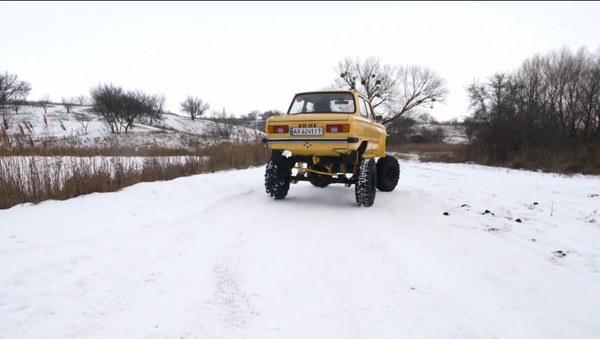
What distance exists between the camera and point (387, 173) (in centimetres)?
817

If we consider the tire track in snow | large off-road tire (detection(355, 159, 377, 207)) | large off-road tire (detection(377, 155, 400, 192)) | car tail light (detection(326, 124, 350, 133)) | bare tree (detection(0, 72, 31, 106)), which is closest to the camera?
the tire track in snow

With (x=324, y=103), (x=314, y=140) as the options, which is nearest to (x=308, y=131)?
(x=314, y=140)

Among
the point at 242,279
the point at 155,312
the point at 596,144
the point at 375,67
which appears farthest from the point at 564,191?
the point at 375,67

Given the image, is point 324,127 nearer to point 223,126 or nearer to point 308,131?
point 308,131

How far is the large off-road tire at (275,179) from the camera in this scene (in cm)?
631

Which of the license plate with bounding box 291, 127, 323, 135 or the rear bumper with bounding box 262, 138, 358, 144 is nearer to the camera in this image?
the rear bumper with bounding box 262, 138, 358, 144

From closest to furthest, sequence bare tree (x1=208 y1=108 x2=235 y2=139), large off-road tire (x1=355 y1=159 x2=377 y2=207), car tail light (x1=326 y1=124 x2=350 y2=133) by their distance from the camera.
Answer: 1. car tail light (x1=326 y1=124 x2=350 y2=133)
2. large off-road tire (x1=355 y1=159 x2=377 y2=207)
3. bare tree (x1=208 y1=108 x2=235 y2=139)

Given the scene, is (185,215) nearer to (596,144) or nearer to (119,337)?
(119,337)

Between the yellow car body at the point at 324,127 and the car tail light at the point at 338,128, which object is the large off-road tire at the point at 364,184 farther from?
the car tail light at the point at 338,128

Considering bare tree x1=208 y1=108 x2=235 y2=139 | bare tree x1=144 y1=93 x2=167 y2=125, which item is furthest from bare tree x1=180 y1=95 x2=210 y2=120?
bare tree x1=208 y1=108 x2=235 y2=139

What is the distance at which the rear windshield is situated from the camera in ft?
20.9

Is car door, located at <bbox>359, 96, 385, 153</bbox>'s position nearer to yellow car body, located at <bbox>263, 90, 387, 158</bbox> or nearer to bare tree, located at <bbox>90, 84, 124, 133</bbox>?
yellow car body, located at <bbox>263, 90, 387, 158</bbox>

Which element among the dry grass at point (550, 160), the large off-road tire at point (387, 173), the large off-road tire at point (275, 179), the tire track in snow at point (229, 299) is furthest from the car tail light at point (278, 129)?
the dry grass at point (550, 160)

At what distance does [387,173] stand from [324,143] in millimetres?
3105
